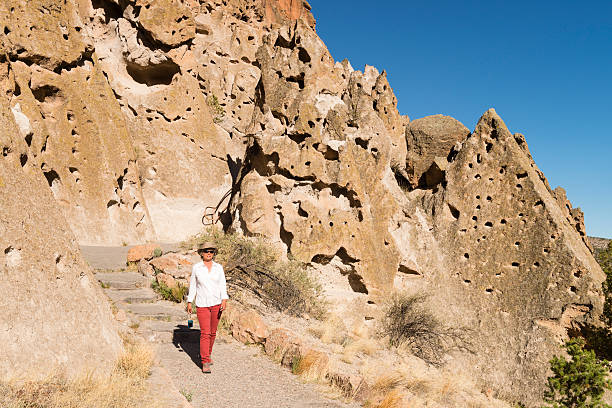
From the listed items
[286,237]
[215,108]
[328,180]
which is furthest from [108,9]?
[286,237]

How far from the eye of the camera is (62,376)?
2.88m

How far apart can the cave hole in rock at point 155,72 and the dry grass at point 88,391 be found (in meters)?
16.2

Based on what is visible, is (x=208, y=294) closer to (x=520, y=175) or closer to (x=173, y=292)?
(x=173, y=292)

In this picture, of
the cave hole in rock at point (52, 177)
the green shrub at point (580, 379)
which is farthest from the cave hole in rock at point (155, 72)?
the green shrub at point (580, 379)

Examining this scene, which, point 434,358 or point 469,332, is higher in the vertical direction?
point 469,332

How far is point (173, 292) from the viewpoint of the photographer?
7.36 metres

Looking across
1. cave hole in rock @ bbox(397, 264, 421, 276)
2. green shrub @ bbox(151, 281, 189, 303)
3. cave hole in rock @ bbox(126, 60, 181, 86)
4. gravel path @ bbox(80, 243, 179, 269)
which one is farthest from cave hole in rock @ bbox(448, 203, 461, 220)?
cave hole in rock @ bbox(126, 60, 181, 86)

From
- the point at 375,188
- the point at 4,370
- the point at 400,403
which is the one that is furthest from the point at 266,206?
the point at 4,370

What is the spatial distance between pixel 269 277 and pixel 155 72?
44.6 feet

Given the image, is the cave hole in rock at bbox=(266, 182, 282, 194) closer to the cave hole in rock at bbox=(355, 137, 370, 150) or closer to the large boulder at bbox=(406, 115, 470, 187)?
the cave hole in rock at bbox=(355, 137, 370, 150)

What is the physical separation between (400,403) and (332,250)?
6.07m

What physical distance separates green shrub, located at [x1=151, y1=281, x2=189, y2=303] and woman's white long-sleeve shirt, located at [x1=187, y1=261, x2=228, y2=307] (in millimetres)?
3017

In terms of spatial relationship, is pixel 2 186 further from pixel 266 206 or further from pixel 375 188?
pixel 375 188

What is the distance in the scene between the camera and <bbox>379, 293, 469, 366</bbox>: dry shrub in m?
8.35
